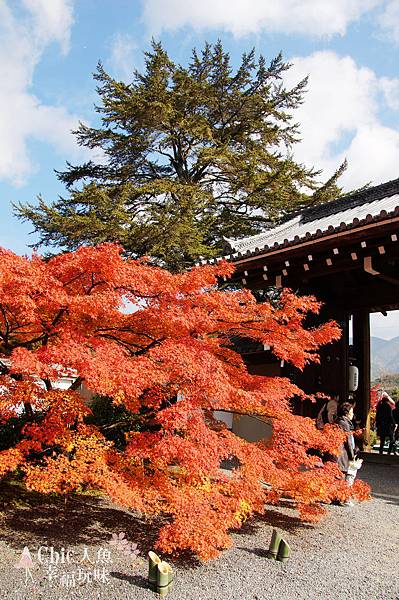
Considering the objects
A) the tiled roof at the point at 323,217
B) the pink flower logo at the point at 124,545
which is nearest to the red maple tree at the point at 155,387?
the pink flower logo at the point at 124,545

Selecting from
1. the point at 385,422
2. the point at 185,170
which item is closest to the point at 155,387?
the point at 385,422

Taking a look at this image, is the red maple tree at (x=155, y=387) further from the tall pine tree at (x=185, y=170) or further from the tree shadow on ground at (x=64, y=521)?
the tall pine tree at (x=185, y=170)

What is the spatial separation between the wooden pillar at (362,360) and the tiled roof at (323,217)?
6.60 feet

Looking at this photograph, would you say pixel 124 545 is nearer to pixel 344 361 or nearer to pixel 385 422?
pixel 344 361

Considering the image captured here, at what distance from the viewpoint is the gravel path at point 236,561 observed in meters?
3.55

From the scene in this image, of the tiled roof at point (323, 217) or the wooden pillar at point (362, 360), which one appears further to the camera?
the wooden pillar at point (362, 360)

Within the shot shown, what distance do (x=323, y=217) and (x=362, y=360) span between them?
10.3 feet

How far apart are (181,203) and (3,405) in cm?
1154

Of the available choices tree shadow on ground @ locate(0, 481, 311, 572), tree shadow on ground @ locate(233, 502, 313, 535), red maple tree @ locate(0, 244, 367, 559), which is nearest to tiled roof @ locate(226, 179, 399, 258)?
red maple tree @ locate(0, 244, 367, 559)

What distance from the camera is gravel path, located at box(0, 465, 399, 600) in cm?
355

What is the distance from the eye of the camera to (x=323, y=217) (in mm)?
10234

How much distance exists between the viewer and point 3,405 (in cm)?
417

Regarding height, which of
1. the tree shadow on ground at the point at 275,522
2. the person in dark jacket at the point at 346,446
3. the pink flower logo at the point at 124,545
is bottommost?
the pink flower logo at the point at 124,545

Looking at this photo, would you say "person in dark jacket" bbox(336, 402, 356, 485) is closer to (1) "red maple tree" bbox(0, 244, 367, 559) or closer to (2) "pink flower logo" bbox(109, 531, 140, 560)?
(1) "red maple tree" bbox(0, 244, 367, 559)
